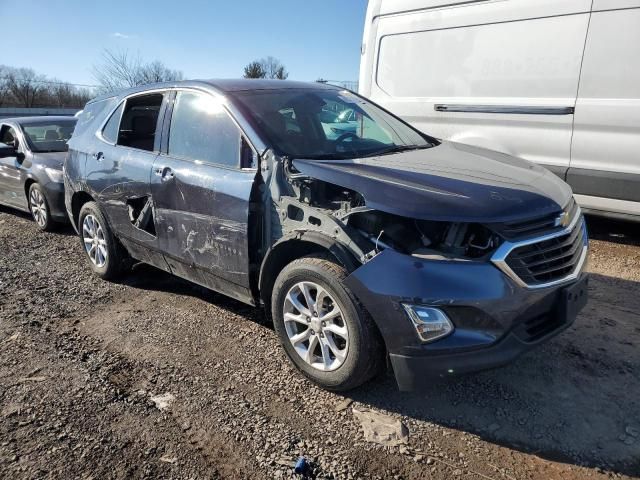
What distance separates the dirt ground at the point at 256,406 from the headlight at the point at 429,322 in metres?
0.26

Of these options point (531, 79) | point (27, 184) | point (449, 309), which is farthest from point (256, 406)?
point (27, 184)

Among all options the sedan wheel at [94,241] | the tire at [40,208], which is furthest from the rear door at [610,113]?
the tire at [40,208]

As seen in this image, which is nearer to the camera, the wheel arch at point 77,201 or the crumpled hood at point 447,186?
the crumpled hood at point 447,186

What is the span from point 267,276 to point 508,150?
142 inches

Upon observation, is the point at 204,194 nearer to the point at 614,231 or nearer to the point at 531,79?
the point at 531,79

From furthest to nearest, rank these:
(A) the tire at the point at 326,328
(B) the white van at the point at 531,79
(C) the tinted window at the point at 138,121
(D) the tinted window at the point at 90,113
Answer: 1. (D) the tinted window at the point at 90,113
2. (B) the white van at the point at 531,79
3. (C) the tinted window at the point at 138,121
4. (A) the tire at the point at 326,328

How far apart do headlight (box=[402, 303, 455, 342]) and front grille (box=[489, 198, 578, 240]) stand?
1.63ft

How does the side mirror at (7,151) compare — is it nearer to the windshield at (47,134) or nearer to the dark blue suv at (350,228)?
the windshield at (47,134)

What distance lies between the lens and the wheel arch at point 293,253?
8.56 feet

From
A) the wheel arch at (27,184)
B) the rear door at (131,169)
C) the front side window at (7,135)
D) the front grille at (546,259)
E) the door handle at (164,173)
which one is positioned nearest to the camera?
the front grille at (546,259)

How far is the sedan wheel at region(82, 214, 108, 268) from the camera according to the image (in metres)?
4.68

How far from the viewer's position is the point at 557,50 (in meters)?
4.92

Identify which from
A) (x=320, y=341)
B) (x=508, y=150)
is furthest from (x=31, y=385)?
(x=508, y=150)

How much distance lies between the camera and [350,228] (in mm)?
2648
